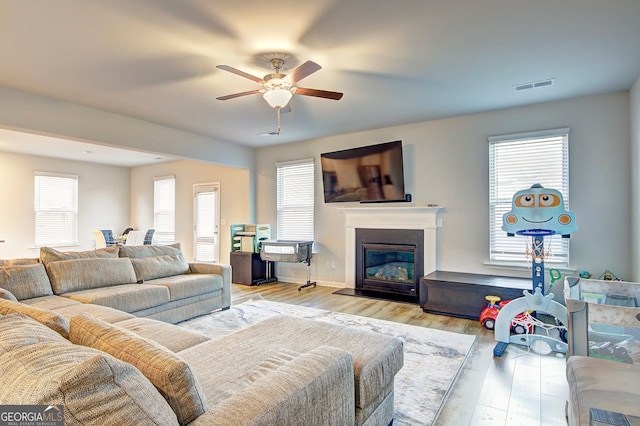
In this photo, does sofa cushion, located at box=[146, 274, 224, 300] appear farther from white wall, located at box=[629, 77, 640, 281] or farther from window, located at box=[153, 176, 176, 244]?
white wall, located at box=[629, 77, 640, 281]

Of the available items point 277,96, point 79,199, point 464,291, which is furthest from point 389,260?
point 79,199

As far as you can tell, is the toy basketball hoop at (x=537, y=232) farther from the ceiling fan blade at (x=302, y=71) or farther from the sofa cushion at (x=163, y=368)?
the sofa cushion at (x=163, y=368)

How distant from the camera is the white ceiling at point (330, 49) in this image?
7.86 feet

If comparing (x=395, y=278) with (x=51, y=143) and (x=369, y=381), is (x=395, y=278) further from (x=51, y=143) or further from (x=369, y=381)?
(x=51, y=143)

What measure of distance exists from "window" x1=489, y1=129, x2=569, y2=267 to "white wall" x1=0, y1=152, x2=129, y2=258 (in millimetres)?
8925

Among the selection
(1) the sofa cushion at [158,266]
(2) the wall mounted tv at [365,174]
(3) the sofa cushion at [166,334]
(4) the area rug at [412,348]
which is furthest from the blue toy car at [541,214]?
(1) the sofa cushion at [158,266]

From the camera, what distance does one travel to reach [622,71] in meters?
3.39

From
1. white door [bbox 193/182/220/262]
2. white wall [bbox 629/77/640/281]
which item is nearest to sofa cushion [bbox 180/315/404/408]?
white wall [bbox 629/77/640/281]

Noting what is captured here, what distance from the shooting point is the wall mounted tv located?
17.1ft

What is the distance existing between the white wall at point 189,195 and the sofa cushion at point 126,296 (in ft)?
11.1

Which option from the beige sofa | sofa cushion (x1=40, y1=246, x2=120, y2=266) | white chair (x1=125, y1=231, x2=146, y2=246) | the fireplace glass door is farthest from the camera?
white chair (x1=125, y1=231, x2=146, y2=246)

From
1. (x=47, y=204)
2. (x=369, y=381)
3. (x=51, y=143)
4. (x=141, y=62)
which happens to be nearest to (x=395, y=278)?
(x=369, y=381)

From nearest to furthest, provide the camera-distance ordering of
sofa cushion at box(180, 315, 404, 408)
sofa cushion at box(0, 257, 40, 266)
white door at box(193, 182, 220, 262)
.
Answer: sofa cushion at box(180, 315, 404, 408), sofa cushion at box(0, 257, 40, 266), white door at box(193, 182, 220, 262)

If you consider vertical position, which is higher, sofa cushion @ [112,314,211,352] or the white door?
the white door
